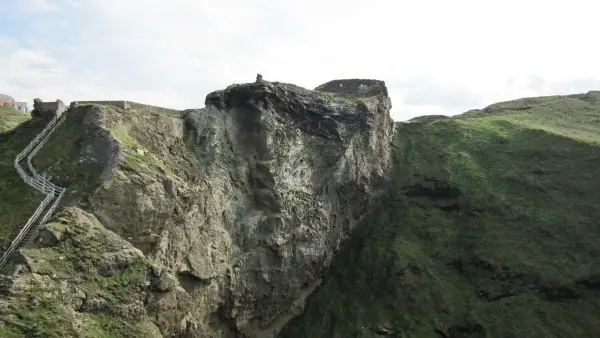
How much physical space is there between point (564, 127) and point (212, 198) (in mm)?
54943

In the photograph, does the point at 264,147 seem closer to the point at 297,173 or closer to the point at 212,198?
the point at 297,173

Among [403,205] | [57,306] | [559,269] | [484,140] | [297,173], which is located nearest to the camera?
[57,306]

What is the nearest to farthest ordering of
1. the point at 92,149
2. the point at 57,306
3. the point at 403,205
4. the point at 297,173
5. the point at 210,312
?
1. the point at 57,306
2. the point at 92,149
3. the point at 210,312
4. the point at 297,173
5. the point at 403,205

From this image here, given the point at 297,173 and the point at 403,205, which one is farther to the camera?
the point at 403,205

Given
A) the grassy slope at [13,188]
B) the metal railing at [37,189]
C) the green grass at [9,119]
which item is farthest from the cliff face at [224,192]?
the green grass at [9,119]

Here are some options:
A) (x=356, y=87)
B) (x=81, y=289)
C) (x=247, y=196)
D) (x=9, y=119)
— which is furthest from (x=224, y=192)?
(x=356, y=87)

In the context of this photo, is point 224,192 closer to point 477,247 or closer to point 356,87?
point 477,247

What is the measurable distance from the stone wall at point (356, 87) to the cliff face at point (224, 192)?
1121 mm

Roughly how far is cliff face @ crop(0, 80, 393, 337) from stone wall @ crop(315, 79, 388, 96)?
1121 millimetres

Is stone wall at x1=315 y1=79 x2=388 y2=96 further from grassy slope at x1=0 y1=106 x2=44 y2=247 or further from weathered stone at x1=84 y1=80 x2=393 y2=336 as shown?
grassy slope at x1=0 y1=106 x2=44 y2=247

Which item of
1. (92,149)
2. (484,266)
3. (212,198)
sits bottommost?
(484,266)

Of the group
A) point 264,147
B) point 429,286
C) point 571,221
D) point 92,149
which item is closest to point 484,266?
point 429,286

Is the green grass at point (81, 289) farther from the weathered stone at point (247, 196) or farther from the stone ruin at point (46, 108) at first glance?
the stone ruin at point (46, 108)

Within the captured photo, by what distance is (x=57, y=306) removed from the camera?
78.3 feet
